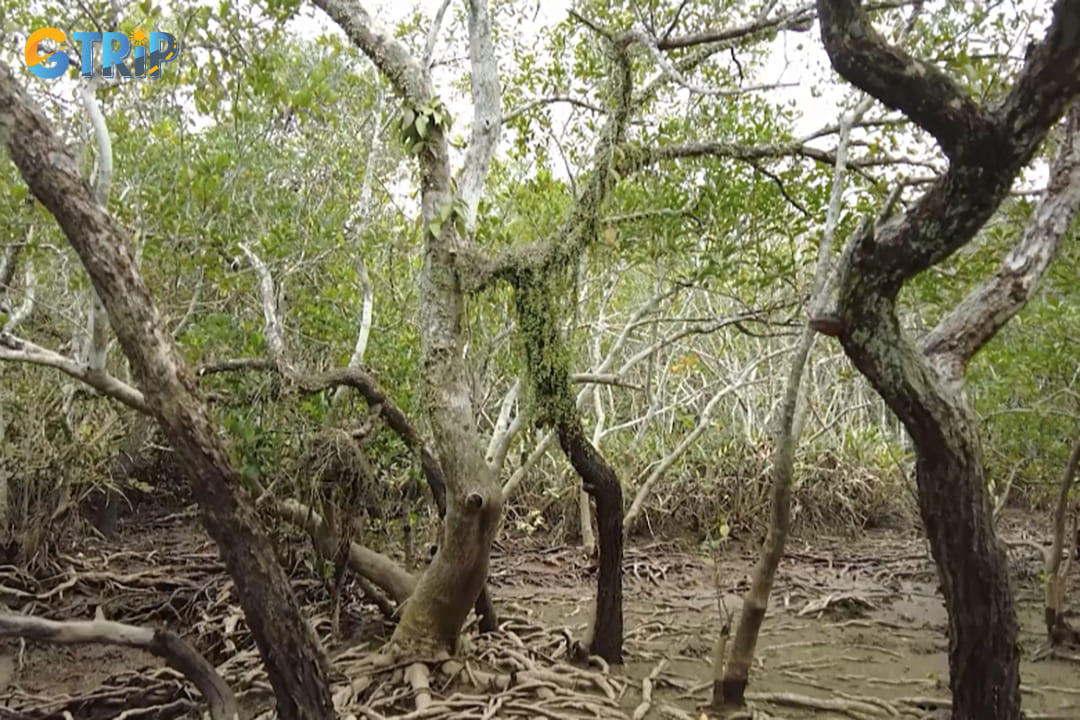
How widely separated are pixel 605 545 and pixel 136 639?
8.64 ft

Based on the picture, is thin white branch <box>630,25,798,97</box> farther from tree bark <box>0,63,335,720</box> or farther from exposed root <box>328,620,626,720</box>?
exposed root <box>328,620,626,720</box>

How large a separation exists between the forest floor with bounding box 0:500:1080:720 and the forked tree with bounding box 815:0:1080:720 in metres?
1.35

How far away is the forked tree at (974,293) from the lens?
110 inches

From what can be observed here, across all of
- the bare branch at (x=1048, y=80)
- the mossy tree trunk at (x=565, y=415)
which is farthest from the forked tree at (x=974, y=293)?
the mossy tree trunk at (x=565, y=415)

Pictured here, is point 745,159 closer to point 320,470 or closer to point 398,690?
point 320,470

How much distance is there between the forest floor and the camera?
15.4 feet

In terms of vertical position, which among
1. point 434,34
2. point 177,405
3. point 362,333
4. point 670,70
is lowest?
point 177,405

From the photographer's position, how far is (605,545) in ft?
16.6

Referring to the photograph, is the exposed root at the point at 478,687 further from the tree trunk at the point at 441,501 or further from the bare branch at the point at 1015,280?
the bare branch at the point at 1015,280

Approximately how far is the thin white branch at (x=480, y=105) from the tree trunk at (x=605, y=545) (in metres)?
1.52

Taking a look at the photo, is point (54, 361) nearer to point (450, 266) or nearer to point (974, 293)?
point (450, 266)

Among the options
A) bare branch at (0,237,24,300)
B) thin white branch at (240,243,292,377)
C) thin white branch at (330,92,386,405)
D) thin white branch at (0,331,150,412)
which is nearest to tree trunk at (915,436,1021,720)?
thin white branch at (240,243,292,377)

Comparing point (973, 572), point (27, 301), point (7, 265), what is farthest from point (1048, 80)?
point (7, 265)
